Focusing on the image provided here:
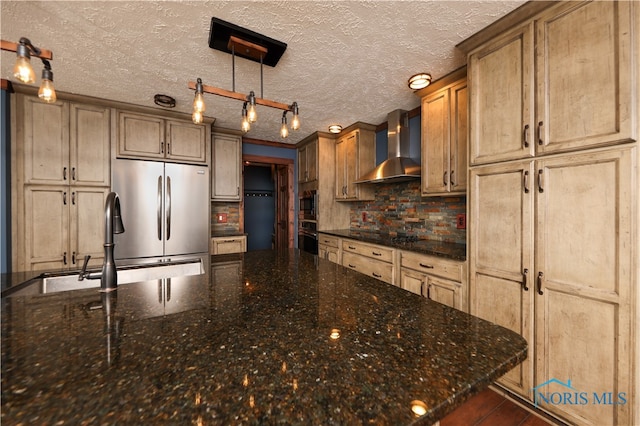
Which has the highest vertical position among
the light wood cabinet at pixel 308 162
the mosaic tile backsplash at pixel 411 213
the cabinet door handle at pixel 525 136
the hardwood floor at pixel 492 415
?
the light wood cabinet at pixel 308 162

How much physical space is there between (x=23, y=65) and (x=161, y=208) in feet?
7.67

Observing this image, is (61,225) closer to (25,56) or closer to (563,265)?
(25,56)

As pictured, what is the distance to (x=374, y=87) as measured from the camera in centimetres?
253

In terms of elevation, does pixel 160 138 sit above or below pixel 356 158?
above

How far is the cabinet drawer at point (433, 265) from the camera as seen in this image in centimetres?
203

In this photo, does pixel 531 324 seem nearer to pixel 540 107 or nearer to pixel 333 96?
pixel 540 107

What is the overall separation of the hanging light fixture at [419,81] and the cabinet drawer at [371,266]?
68.5 inches

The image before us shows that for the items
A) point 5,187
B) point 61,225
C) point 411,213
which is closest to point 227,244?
point 61,225

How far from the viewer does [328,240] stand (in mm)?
3818

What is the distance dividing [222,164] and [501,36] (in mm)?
3433

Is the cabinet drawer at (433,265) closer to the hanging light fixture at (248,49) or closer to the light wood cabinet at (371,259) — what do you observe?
the light wood cabinet at (371,259)

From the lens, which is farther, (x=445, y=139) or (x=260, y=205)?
(x=260, y=205)

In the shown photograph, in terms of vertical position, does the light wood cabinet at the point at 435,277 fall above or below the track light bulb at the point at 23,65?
below

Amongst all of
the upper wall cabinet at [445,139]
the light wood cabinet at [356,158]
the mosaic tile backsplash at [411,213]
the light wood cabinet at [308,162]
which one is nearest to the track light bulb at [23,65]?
the upper wall cabinet at [445,139]
